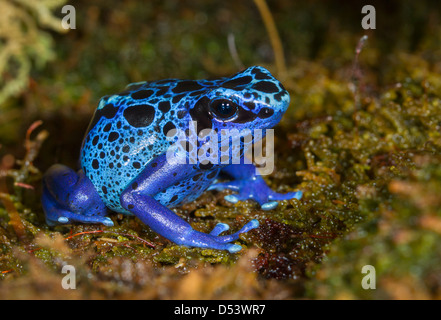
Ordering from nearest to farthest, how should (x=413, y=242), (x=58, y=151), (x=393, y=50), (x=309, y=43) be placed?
(x=413, y=242)
(x=58, y=151)
(x=393, y=50)
(x=309, y=43)

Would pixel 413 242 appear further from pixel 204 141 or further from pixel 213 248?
pixel 204 141

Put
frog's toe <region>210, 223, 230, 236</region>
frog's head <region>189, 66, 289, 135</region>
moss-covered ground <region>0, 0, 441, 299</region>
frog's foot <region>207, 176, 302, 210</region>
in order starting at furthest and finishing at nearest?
frog's foot <region>207, 176, 302, 210</region> < frog's toe <region>210, 223, 230, 236</region> < frog's head <region>189, 66, 289, 135</region> < moss-covered ground <region>0, 0, 441, 299</region>

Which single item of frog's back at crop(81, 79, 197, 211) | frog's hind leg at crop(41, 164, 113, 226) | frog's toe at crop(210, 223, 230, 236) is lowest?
frog's toe at crop(210, 223, 230, 236)

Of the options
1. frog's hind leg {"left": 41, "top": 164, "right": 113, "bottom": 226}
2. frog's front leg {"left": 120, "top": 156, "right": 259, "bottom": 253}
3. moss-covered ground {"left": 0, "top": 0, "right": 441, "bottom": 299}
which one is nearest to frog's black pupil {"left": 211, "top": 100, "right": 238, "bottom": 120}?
frog's front leg {"left": 120, "top": 156, "right": 259, "bottom": 253}

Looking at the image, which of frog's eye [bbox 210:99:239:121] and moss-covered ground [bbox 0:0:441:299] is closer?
moss-covered ground [bbox 0:0:441:299]

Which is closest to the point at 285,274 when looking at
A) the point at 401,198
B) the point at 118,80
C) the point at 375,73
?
the point at 401,198

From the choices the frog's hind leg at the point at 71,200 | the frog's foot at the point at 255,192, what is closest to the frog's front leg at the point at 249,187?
the frog's foot at the point at 255,192

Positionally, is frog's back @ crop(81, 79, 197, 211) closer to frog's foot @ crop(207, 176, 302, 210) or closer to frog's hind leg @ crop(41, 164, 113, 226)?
frog's hind leg @ crop(41, 164, 113, 226)
